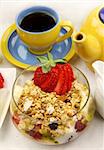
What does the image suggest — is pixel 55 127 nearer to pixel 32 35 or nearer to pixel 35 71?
pixel 35 71

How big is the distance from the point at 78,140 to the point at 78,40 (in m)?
0.19

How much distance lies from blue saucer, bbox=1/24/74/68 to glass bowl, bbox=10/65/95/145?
0.41ft

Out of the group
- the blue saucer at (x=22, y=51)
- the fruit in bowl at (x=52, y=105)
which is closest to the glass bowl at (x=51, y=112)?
the fruit in bowl at (x=52, y=105)

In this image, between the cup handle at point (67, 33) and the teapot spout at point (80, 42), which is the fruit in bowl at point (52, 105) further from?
the cup handle at point (67, 33)

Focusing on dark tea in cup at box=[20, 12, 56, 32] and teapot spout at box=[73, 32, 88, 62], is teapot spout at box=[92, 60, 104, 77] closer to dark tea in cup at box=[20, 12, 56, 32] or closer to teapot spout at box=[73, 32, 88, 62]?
teapot spout at box=[73, 32, 88, 62]

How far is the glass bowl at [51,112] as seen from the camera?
0.68 metres

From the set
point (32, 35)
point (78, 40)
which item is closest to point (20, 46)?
point (32, 35)

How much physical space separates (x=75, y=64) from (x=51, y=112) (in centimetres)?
21

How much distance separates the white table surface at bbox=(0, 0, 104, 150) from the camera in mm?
740

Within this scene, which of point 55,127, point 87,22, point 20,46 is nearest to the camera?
point 55,127

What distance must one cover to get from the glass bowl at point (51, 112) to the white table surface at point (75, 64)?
0.12ft

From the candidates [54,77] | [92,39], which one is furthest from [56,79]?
[92,39]

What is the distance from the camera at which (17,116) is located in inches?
27.7

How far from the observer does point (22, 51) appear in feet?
2.91
